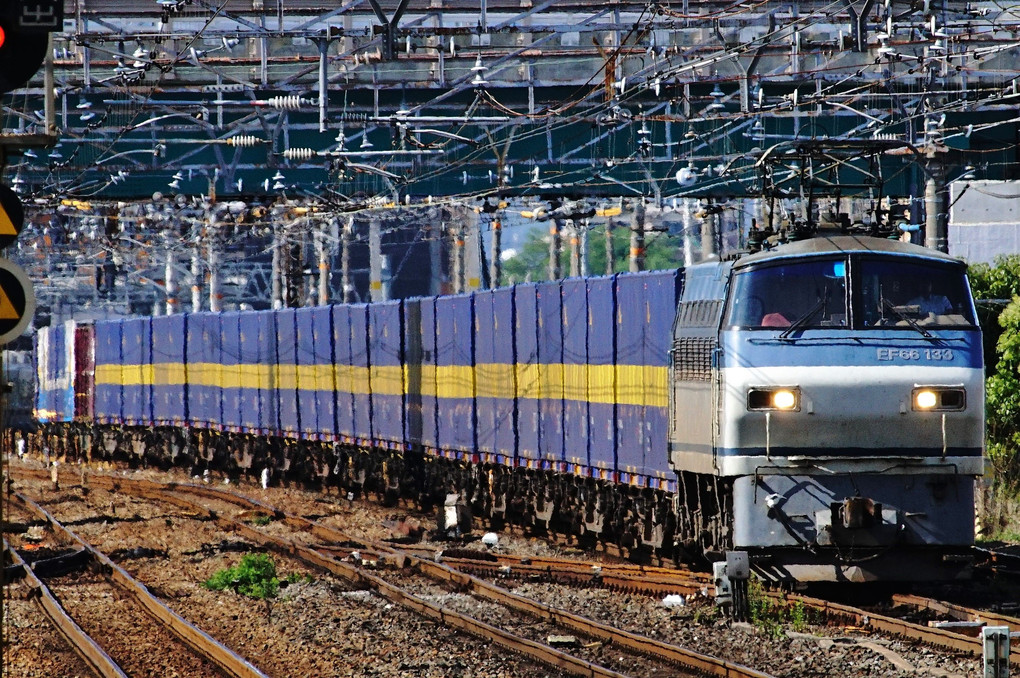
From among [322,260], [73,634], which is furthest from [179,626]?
[322,260]

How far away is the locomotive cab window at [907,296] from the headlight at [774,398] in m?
0.86

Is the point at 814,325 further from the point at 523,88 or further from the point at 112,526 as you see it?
the point at 523,88

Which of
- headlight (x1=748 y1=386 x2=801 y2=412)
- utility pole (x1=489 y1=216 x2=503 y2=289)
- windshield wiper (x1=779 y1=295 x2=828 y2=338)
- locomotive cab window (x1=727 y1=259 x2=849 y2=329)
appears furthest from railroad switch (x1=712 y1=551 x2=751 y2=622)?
utility pole (x1=489 y1=216 x2=503 y2=289)

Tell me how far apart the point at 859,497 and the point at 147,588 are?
8.06 metres

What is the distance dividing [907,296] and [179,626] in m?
6.95

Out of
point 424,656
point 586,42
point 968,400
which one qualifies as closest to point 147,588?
point 424,656

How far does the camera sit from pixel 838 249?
12516mm

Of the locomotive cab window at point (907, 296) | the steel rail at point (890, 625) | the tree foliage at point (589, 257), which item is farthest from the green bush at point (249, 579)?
the tree foliage at point (589, 257)

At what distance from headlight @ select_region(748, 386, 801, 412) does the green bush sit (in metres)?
5.99

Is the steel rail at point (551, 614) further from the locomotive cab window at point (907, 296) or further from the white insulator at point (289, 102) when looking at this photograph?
the white insulator at point (289, 102)

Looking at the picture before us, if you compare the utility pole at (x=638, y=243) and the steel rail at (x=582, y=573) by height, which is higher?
the utility pole at (x=638, y=243)

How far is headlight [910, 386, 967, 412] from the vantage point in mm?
12203

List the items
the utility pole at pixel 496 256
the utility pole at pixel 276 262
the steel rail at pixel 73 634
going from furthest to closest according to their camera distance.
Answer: the utility pole at pixel 276 262
the utility pole at pixel 496 256
the steel rail at pixel 73 634

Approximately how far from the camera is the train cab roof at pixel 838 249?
41.0ft
